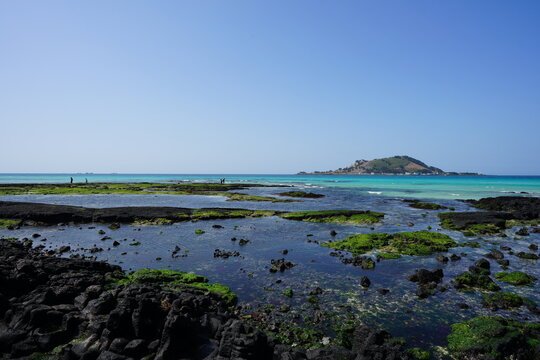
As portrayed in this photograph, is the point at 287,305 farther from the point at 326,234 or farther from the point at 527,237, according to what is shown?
the point at 527,237

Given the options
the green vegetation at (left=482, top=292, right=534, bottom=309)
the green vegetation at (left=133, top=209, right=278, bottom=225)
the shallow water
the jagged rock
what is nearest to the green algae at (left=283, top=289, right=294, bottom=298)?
the shallow water

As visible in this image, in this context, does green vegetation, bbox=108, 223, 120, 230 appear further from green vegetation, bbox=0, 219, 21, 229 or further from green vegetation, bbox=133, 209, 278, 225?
green vegetation, bbox=0, 219, 21, 229

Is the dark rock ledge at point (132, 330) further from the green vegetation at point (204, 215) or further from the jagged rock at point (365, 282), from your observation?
the green vegetation at point (204, 215)

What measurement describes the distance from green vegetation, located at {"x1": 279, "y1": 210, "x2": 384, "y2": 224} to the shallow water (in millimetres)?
3781

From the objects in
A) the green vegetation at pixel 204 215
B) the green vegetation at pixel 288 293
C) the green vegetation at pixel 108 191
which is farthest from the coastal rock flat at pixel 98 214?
the green vegetation at pixel 288 293

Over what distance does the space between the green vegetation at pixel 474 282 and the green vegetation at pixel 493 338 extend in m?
4.94

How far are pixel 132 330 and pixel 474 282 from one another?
72.8 ft

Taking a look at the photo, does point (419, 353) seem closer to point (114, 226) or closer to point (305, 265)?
point (305, 265)

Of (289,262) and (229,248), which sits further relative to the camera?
(229,248)

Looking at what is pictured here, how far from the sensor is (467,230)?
134 feet

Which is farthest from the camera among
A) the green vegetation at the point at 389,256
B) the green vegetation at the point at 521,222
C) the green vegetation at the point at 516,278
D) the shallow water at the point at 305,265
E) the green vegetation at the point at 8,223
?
the green vegetation at the point at 521,222

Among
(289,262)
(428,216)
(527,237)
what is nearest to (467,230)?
(527,237)

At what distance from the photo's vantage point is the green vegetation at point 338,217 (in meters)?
47.7

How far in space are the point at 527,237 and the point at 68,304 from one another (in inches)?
1879
